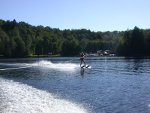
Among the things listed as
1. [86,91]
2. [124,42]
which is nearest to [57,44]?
[124,42]

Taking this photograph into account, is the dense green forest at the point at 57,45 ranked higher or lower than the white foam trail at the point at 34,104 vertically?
A: higher

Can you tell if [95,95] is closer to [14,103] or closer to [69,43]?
[14,103]

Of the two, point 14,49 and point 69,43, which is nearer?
point 14,49

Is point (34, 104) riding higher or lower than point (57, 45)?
lower

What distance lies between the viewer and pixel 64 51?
602 feet

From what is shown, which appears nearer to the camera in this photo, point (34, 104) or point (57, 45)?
point (34, 104)

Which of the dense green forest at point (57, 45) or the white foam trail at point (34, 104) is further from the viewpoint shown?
the dense green forest at point (57, 45)

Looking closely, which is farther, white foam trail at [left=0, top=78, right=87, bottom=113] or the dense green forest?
the dense green forest

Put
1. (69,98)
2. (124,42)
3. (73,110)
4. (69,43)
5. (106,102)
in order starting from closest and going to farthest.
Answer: (73,110) → (106,102) → (69,98) → (124,42) → (69,43)

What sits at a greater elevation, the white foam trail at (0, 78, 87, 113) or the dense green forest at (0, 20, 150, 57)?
the dense green forest at (0, 20, 150, 57)

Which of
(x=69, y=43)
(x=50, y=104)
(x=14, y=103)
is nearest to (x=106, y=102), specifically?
(x=50, y=104)

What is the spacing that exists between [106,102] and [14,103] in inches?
225

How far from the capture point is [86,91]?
989 inches

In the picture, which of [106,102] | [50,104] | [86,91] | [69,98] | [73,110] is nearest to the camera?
[73,110]
